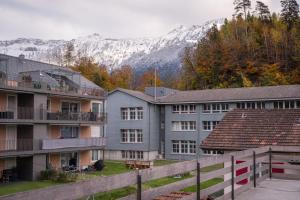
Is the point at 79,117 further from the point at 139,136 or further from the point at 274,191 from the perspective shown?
the point at 274,191

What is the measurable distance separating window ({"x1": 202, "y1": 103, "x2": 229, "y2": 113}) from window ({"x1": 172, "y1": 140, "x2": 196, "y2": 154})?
4233 mm

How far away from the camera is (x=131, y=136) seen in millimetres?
56562

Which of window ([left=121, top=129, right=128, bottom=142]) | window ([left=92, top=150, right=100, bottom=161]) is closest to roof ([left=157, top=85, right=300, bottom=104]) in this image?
window ([left=121, top=129, right=128, bottom=142])

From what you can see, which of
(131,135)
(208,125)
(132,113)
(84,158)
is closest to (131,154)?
(131,135)

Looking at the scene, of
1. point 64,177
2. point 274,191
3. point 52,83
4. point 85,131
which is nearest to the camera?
point 274,191

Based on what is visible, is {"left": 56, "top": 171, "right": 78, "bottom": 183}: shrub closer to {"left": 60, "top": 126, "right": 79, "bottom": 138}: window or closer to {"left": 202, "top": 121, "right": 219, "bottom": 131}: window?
{"left": 60, "top": 126, "right": 79, "bottom": 138}: window

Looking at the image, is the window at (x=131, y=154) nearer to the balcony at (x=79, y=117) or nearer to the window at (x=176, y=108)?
the window at (x=176, y=108)

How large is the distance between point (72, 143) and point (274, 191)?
3065cm

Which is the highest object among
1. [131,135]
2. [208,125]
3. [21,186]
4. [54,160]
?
[208,125]

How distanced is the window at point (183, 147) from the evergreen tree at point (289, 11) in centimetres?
4693

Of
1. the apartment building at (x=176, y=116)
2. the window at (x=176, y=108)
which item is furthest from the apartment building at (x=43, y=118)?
the window at (x=176, y=108)

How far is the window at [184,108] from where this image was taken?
5426 cm

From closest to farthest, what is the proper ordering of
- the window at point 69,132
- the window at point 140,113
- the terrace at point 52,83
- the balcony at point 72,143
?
the terrace at point 52,83, the balcony at point 72,143, the window at point 69,132, the window at point 140,113

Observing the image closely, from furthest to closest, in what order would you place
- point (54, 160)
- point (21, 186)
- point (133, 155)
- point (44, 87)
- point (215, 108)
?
point (133, 155)
point (215, 108)
point (54, 160)
point (44, 87)
point (21, 186)
